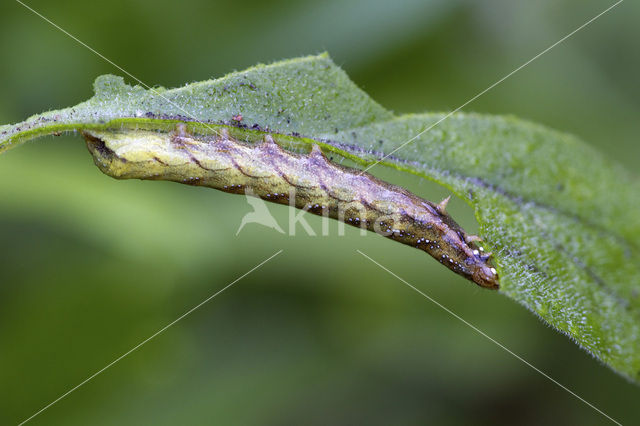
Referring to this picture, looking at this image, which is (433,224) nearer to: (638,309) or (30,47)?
(638,309)

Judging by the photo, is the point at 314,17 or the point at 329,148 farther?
the point at 314,17

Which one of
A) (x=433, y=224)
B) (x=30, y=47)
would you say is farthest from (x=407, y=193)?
(x=30, y=47)

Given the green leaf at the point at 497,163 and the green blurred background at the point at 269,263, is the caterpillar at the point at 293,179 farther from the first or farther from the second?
the green blurred background at the point at 269,263

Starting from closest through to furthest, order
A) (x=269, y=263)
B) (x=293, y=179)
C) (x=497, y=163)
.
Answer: (x=497, y=163), (x=293, y=179), (x=269, y=263)

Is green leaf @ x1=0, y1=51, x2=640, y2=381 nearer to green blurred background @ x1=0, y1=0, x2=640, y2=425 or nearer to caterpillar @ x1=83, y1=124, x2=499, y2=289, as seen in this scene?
caterpillar @ x1=83, y1=124, x2=499, y2=289

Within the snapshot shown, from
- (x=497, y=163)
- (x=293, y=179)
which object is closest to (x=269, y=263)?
(x=293, y=179)

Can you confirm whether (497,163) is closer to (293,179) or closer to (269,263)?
(293,179)

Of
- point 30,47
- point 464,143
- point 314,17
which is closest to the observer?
point 464,143

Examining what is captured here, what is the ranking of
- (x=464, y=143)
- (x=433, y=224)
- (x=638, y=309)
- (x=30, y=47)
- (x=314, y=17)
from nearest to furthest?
1. (x=638, y=309)
2. (x=464, y=143)
3. (x=433, y=224)
4. (x=30, y=47)
5. (x=314, y=17)
